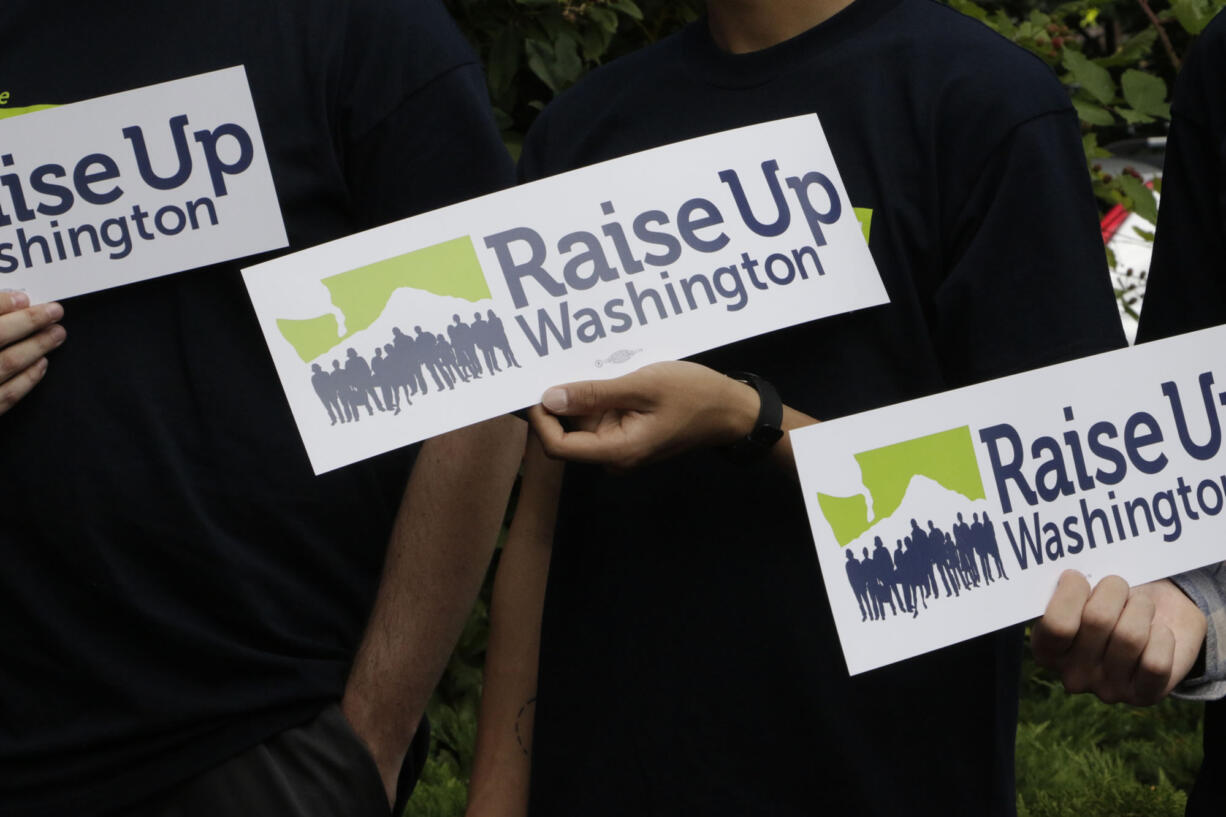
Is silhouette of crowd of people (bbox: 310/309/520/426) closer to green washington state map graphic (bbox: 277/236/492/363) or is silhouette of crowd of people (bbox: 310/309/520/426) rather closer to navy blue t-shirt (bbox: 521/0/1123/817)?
green washington state map graphic (bbox: 277/236/492/363)

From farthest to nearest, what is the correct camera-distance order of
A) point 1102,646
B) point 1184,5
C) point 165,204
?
A: point 1184,5
point 165,204
point 1102,646

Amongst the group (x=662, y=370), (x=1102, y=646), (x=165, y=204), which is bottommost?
(x=1102, y=646)

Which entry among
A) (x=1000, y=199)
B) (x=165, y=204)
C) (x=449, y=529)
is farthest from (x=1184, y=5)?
(x=165, y=204)

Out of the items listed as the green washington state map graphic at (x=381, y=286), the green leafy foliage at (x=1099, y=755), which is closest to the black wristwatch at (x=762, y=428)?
the green washington state map graphic at (x=381, y=286)

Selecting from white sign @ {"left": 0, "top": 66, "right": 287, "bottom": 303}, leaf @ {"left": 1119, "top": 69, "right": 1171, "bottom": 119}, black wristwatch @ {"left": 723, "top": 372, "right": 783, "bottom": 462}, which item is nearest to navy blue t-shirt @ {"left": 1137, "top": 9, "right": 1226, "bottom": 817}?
black wristwatch @ {"left": 723, "top": 372, "right": 783, "bottom": 462}

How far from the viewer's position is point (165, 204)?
1562 millimetres

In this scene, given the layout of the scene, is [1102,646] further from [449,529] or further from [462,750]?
[462,750]

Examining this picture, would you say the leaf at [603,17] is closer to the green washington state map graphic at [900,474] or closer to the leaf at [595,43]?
the leaf at [595,43]

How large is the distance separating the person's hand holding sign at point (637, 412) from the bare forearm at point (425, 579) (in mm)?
417

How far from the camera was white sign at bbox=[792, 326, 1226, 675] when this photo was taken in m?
1.33

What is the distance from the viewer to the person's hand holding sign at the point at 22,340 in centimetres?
153

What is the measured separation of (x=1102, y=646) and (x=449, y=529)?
0.79 m

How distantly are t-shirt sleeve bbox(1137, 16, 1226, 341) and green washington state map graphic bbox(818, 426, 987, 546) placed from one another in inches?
13.5

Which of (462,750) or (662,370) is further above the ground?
(662,370)
